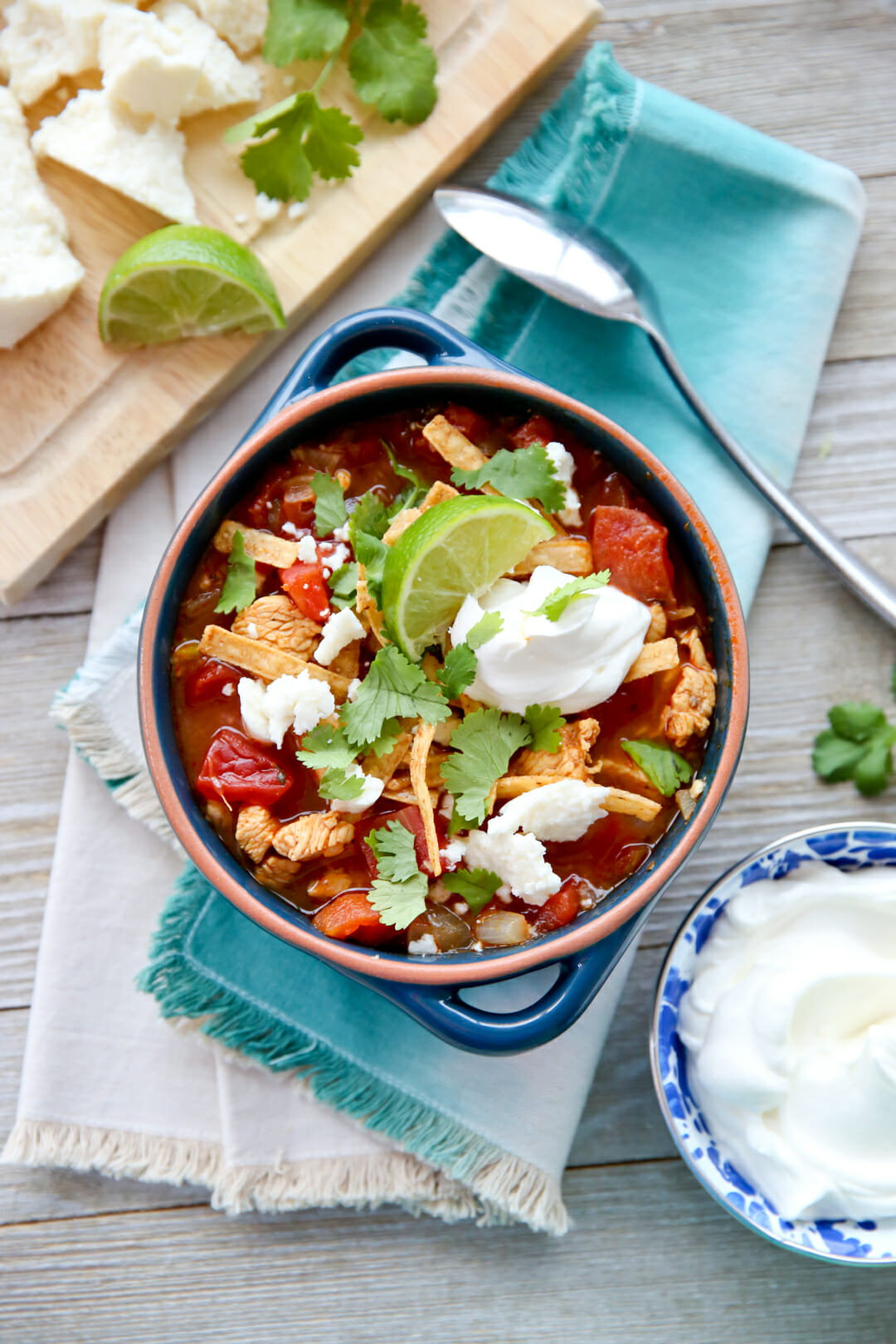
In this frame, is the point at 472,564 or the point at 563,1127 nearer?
the point at 472,564

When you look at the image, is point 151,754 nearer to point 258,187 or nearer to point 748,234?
point 258,187

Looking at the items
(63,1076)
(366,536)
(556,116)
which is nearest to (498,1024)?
(366,536)

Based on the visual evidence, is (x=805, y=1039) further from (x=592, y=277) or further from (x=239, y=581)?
(x=592, y=277)

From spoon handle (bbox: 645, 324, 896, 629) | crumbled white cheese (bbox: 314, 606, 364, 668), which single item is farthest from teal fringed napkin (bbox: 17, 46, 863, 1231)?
crumbled white cheese (bbox: 314, 606, 364, 668)

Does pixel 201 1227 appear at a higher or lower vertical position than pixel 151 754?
lower

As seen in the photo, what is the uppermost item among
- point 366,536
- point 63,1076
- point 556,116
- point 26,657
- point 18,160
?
point 556,116

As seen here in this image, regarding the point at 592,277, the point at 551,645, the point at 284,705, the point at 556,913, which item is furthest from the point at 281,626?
the point at 592,277

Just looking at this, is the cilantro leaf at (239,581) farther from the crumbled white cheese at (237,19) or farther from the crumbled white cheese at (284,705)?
the crumbled white cheese at (237,19)
